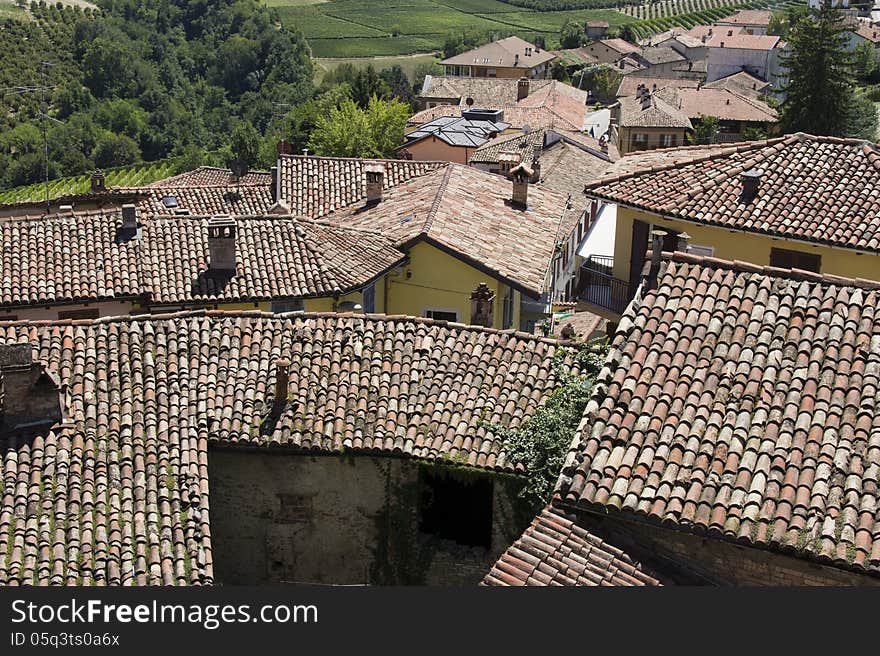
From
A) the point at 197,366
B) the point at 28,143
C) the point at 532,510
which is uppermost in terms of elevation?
the point at 197,366

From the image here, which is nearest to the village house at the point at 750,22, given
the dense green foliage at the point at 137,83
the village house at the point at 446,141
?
the dense green foliage at the point at 137,83

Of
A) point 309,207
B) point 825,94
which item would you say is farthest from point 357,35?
point 309,207

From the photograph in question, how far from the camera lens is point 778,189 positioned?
25.0 metres

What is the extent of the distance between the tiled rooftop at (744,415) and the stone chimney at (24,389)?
8133 millimetres

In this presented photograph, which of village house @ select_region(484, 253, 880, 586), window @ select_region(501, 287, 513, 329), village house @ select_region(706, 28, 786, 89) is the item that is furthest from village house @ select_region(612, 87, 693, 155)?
village house @ select_region(484, 253, 880, 586)

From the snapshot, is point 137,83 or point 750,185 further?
point 137,83

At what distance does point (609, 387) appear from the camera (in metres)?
14.8

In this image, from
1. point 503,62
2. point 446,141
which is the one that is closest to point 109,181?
point 503,62

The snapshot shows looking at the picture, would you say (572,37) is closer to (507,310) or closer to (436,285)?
(507,310)

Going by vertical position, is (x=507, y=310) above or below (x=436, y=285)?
below

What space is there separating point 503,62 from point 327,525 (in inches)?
5099

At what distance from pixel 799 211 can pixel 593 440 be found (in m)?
12.4

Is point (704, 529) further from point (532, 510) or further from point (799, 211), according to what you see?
point (799, 211)

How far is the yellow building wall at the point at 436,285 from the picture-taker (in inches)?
1142
